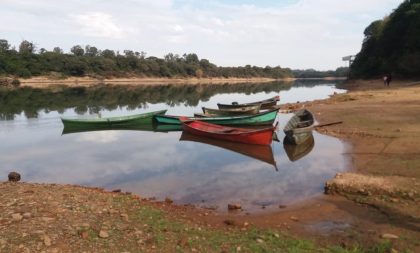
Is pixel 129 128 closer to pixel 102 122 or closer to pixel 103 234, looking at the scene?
pixel 102 122

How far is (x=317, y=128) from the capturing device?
21766mm

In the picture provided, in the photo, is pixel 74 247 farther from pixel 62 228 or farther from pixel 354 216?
pixel 354 216

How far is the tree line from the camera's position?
92.6 meters

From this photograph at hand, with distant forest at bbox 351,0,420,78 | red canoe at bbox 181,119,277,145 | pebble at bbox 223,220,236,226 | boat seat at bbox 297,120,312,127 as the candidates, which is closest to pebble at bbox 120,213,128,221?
pebble at bbox 223,220,236,226

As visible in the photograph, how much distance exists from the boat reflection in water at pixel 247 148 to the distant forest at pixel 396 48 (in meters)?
40.1

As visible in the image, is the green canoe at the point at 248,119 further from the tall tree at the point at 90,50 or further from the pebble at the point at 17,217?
the tall tree at the point at 90,50

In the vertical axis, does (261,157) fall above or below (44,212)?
below

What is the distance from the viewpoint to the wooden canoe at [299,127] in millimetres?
18359

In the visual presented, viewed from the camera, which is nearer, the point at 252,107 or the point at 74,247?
the point at 74,247


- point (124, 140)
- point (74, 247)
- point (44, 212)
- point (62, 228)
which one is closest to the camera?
point (74, 247)

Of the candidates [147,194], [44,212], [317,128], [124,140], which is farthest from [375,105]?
[44,212]

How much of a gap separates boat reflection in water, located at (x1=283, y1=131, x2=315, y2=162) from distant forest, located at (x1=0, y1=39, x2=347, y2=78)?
81337mm

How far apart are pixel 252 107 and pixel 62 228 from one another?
77.8ft

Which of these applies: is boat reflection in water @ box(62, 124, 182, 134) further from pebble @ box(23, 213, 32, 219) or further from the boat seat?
pebble @ box(23, 213, 32, 219)
